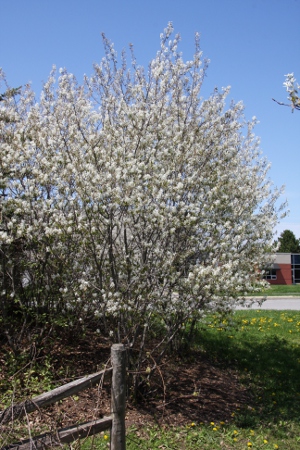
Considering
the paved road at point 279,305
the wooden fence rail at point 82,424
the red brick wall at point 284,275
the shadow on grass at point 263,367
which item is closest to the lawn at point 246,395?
the shadow on grass at point 263,367

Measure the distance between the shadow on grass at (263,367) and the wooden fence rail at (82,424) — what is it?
2.76m

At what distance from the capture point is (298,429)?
226 inches

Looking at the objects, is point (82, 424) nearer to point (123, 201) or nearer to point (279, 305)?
point (123, 201)

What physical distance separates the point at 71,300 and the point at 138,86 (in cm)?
294

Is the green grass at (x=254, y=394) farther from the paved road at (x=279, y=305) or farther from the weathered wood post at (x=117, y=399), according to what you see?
the paved road at (x=279, y=305)

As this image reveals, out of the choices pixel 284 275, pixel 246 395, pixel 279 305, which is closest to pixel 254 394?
pixel 246 395

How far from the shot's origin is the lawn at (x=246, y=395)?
5164 mm

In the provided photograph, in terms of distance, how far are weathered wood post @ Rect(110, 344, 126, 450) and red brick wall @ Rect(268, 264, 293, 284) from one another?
45.4m

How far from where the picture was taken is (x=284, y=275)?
47344 millimetres

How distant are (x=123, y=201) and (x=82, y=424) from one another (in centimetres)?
255

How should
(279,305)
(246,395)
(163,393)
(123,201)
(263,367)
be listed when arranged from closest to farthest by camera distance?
1. (123,201)
2. (163,393)
3. (246,395)
4. (263,367)
5. (279,305)

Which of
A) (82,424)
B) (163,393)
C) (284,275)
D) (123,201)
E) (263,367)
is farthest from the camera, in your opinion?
(284,275)

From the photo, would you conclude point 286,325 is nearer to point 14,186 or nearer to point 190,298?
point 190,298

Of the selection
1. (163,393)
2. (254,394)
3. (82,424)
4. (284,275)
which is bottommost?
(254,394)
